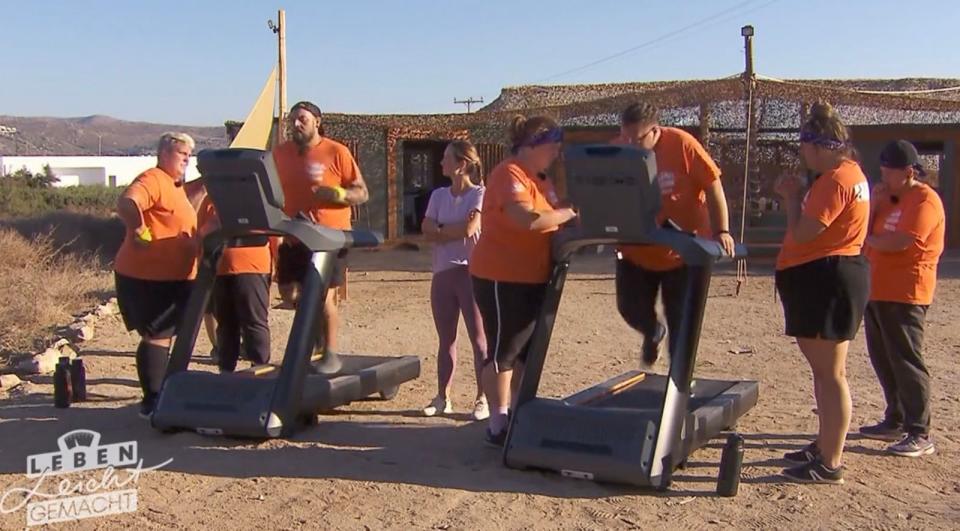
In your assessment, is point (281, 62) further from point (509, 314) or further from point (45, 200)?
point (45, 200)

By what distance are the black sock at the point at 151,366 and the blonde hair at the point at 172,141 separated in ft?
3.76

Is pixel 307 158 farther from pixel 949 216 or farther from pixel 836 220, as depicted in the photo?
pixel 949 216

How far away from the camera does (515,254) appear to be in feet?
15.8

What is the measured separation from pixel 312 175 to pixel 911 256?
11.1 ft

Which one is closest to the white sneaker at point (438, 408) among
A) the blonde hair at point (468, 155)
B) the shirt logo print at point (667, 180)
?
the blonde hair at point (468, 155)

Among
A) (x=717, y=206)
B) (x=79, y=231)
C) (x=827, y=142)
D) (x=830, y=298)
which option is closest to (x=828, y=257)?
(x=830, y=298)

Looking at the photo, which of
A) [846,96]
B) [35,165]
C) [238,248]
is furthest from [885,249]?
[35,165]

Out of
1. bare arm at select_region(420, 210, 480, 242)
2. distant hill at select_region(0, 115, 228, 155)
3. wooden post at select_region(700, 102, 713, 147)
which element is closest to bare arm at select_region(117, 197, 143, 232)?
bare arm at select_region(420, 210, 480, 242)

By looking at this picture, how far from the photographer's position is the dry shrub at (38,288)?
9227mm

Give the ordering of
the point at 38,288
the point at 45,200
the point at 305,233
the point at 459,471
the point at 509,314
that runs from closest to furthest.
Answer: the point at 459,471
the point at 509,314
the point at 305,233
the point at 38,288
the point at 45,200

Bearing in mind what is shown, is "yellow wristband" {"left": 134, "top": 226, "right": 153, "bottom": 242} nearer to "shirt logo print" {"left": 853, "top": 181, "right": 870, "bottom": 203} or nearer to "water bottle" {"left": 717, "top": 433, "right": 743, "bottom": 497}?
"water bottle" {"left": 717, "top": 433, "right": 743, "bottom": 497}

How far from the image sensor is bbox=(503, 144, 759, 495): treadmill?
14.1ft

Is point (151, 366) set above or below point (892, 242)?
below

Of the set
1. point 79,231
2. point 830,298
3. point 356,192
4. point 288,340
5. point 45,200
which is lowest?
point 79,231
